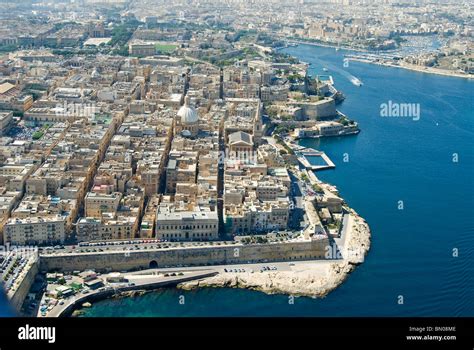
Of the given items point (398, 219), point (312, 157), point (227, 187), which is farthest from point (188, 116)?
point (398, 219)

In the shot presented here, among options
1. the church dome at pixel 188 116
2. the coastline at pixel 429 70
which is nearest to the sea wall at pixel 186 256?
the church dome at pixel 188 116

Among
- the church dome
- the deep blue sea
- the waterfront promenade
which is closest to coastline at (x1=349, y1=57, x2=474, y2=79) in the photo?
the deep blue sea

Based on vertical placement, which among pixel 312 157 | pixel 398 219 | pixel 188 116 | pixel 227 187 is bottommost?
pixel 312 157

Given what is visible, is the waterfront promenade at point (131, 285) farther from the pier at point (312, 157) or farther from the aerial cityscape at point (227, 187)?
the pier at point (312, 157)

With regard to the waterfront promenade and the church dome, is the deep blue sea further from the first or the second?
the church dome

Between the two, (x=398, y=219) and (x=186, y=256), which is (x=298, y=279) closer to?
(x=186, y=256)
